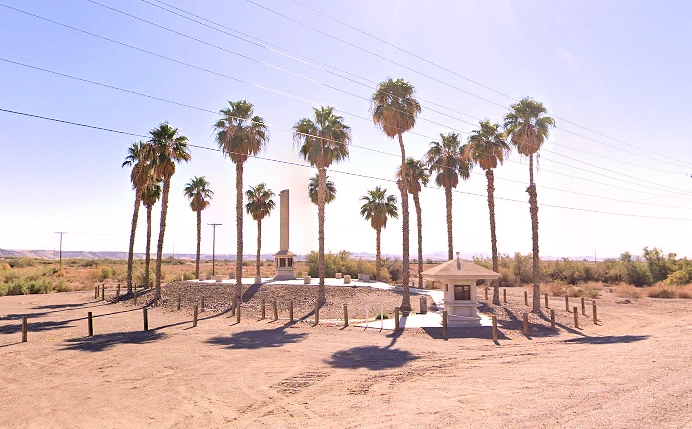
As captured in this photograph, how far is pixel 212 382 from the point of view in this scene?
13078 mm

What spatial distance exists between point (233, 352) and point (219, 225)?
73729 mm

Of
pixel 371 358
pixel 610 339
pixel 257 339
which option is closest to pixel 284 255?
pixel 257 339

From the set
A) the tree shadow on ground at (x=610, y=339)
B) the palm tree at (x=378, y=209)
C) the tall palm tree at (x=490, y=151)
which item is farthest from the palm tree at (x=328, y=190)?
the tree shadow on ground at (x=610, y=339)

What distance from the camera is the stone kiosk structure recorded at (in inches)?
941

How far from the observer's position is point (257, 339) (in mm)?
20391

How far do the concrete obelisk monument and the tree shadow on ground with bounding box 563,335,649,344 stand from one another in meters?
30.3

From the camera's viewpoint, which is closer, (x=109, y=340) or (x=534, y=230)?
(x=109, y=340)

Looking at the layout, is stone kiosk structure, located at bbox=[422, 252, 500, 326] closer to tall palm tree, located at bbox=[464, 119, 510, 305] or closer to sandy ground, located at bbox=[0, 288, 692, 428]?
sandy ground, located at bbox=[0, 288, 692, 428]

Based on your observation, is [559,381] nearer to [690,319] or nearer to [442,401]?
[442,401]

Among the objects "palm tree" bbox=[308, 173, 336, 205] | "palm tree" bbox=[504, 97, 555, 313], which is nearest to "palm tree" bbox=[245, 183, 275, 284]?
"palm tree" bbox=[308, 173, 336, 205]

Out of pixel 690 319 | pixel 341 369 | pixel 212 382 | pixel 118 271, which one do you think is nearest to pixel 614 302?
pixel 690 319

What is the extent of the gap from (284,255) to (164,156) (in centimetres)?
1540

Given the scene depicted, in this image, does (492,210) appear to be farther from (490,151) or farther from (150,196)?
(150,196)

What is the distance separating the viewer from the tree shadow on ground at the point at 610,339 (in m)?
19.5
